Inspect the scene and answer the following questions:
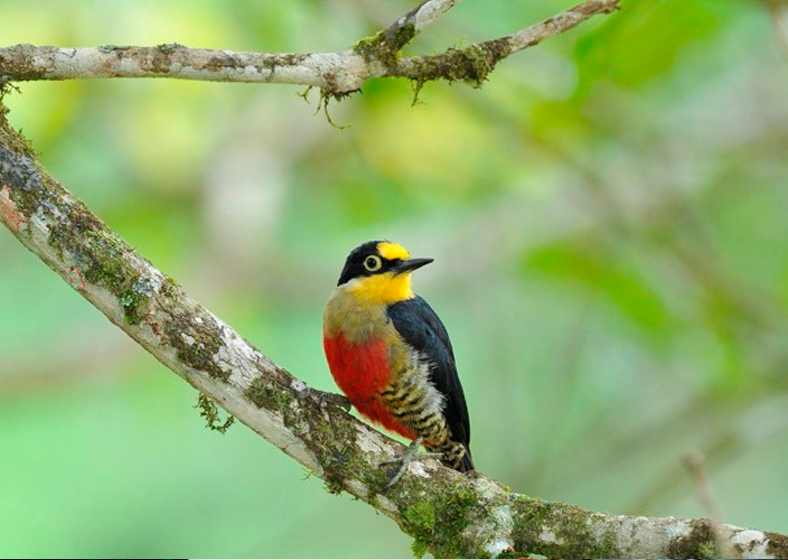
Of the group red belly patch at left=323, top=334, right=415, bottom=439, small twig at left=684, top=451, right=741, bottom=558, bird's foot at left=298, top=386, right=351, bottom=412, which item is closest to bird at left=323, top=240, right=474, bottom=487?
red belly patch at left=323, top=334, right=415, bottom=439

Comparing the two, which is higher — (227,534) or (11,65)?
(227,534)

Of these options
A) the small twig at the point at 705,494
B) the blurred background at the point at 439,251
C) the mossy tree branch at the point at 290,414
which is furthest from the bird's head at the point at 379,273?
the small twig at the point at 705,494

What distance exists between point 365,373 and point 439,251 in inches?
90.8

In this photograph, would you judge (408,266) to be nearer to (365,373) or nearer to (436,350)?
(436,350)

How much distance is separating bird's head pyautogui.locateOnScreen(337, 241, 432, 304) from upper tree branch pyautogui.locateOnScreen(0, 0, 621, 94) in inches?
48.7

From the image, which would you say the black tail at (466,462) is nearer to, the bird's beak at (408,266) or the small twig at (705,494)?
the bird's beak at (408,266)

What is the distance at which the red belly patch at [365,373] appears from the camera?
14.8 feet

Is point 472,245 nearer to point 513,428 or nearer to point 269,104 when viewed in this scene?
point 513,428

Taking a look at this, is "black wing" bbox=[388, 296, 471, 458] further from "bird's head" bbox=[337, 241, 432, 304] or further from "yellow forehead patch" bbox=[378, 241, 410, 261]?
"yellow forehead patch" bbox=[378, 241, 410, 261]

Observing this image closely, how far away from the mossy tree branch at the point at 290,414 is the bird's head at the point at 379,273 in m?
1.15

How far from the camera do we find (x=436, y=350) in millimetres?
4613

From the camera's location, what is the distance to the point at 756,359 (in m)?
5.82

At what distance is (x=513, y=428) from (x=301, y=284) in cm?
201

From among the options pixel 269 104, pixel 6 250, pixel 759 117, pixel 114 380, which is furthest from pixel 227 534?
pixel 759 117
